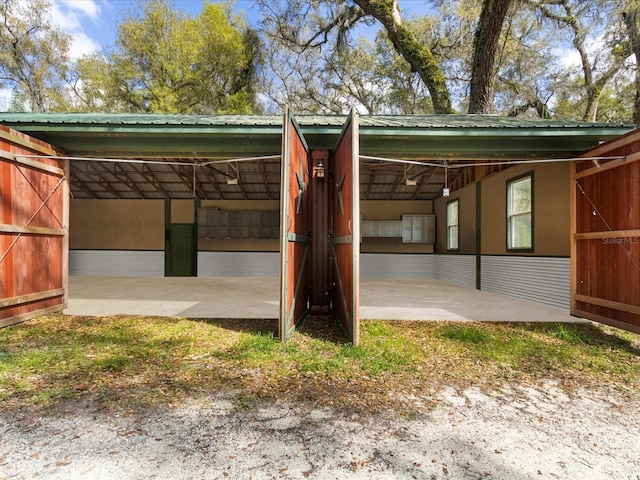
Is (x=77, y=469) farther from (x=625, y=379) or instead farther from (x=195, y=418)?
(x=625, y=379)

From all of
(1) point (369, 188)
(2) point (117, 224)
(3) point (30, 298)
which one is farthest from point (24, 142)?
(1) point (369, 188)

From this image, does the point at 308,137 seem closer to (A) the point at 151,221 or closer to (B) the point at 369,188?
(B) the point at 369,188

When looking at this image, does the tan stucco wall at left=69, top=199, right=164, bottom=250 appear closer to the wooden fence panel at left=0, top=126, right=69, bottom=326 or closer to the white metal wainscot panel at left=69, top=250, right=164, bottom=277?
the white metal wainscot panel at left=69, top=250, right=164, bottom=277

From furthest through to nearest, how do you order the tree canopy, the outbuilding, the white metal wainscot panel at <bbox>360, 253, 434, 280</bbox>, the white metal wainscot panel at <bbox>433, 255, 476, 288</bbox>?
the tree canopy → the white metal wainscot panel at <bbox>360, 253, 434, 280</bbox> → the white metal wainscot panel at <bbox>433, 255, 476, 288</bbox> → the outbuilding

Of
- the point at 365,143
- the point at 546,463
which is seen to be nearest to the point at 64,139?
the point at 365,143

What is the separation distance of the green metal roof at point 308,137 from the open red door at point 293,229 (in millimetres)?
748

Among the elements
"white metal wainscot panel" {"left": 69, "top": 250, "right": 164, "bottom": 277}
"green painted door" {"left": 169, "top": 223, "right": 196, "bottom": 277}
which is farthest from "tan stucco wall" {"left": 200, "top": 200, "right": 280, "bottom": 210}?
"white metal wainscot panel" {"left": 69, "top": 250, "right": 164, "bottom": 277}

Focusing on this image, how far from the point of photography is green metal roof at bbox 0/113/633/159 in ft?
16.8

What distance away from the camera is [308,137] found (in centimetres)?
562

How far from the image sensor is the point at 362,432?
2.26m

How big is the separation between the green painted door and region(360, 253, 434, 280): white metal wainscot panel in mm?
6083

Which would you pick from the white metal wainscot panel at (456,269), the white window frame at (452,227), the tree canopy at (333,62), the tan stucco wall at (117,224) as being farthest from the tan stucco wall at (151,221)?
the tree canopy at (333,62)

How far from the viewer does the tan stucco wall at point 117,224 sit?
1214cm

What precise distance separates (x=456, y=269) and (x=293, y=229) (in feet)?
23.7
